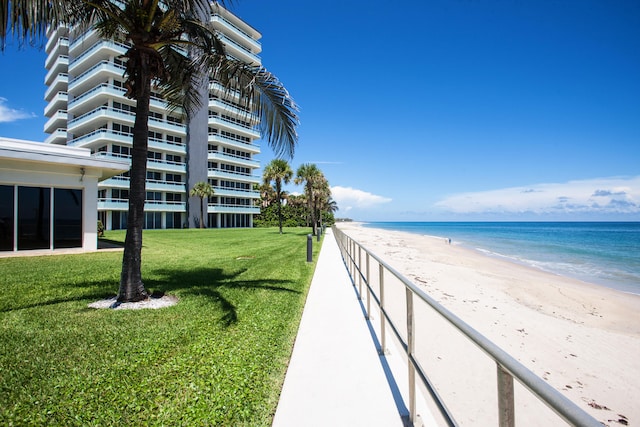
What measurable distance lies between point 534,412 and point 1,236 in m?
17.3

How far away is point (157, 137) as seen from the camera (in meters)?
41.2

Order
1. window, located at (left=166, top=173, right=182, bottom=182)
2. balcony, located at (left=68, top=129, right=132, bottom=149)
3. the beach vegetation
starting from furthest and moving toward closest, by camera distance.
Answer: the beach vegetation → window, located at (left=166, top=173, right=182, bottom=182) → balcony, located at (left=68, top=129, right=132, bottom=149)

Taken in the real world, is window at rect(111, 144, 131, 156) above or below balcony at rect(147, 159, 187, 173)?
above

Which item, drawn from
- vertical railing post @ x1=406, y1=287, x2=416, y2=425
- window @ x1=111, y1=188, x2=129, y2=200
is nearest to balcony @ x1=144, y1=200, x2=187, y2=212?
window @ x1=111, y1=188, x2=129, y2=200

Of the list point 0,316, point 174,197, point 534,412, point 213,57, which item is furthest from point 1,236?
point 174,197

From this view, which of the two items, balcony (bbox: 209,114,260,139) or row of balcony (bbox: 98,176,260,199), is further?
balcony (bbox: 209,114,260,139)

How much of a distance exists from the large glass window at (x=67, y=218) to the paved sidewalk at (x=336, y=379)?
1353 centimetres

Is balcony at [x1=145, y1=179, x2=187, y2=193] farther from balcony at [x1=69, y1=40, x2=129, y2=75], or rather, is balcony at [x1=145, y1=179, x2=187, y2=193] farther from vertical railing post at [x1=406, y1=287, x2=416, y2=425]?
vertical railing post at [x1=406, y1=287, x2=416, y2=425]

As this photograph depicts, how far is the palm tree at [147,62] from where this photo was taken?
207 inches

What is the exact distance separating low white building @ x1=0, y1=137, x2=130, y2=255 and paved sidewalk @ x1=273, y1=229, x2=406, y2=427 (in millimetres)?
12315

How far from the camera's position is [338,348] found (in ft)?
14.5

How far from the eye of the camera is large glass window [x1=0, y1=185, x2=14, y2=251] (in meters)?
12.6

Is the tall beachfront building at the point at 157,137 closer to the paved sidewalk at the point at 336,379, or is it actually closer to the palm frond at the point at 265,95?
the palm frond at the point at 265,95

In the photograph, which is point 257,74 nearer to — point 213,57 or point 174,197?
point 213,57
